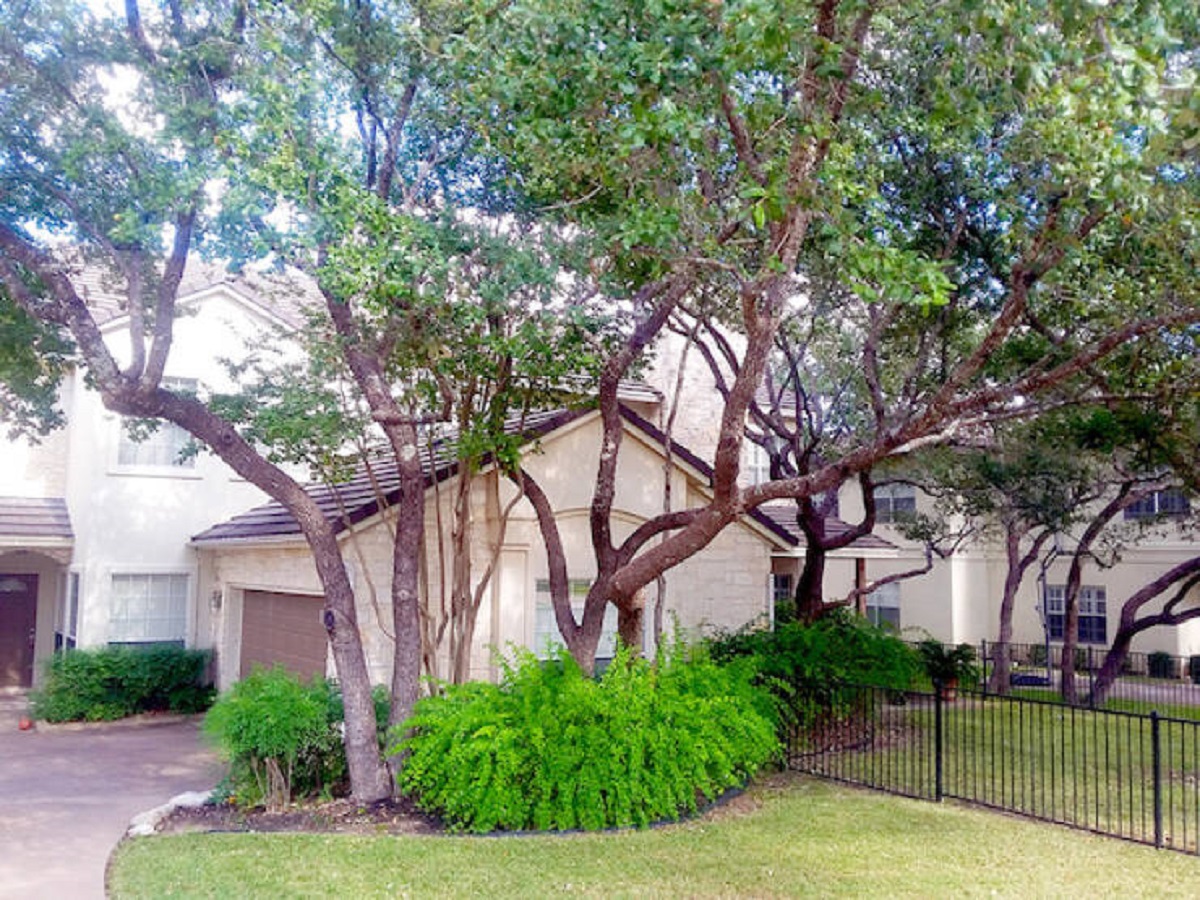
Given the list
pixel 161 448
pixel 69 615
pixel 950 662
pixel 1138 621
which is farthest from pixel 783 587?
pixel 69 615

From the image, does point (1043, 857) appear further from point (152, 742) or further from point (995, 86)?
point (152, 742)

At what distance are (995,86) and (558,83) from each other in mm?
3650

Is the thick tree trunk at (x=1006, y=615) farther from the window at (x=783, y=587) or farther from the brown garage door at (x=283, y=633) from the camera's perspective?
the brown garage door at (x=283, y=633)

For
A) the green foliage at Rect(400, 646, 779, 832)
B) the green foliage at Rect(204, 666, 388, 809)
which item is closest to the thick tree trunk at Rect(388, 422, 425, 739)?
the green foliage at Rect(400, 646, 779, 832)

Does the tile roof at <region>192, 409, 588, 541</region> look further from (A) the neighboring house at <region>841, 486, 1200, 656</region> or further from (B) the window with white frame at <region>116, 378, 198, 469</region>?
(A) the neighboring house at <region>841, 486, 1200, 656</region>

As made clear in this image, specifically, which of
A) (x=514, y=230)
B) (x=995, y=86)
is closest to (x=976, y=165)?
(x=995, y=86)

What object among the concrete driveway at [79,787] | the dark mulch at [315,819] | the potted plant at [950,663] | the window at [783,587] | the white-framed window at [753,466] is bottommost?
the concrete driveway at [79,787]

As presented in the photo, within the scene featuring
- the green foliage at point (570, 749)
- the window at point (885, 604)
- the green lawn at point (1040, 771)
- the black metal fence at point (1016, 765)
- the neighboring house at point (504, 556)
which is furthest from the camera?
the window at point (885, 604)

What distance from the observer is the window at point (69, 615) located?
1900 cm

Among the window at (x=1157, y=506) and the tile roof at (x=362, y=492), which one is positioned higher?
the window at (x=1157, y=506)

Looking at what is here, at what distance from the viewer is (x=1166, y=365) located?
1209 cm

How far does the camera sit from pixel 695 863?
28.6 ft

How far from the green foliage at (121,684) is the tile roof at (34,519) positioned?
2393 millimetres

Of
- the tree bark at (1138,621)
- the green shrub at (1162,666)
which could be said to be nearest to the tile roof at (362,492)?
the tree bark at (1138,621)
